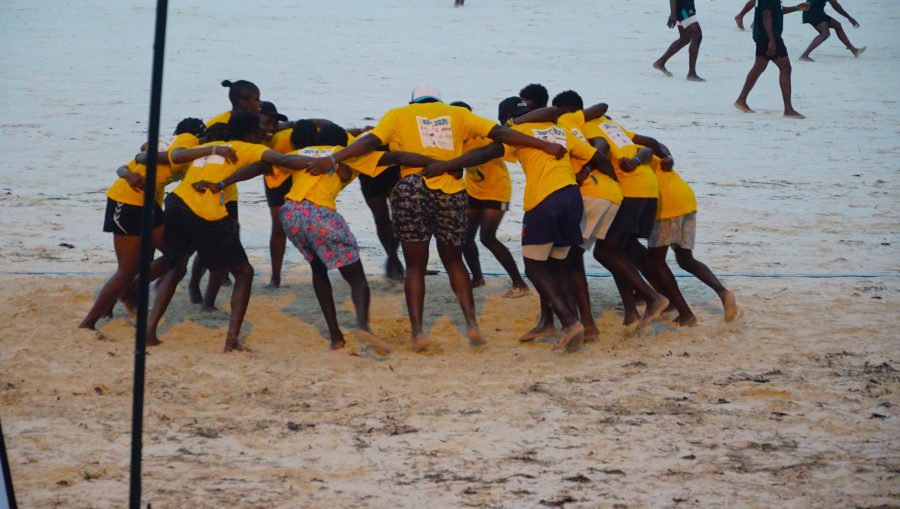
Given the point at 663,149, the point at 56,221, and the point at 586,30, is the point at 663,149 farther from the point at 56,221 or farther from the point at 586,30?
the point at 586,30

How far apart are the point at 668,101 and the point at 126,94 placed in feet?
25.5

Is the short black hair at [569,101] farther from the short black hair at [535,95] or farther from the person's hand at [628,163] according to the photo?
the person's hand at [628,163]

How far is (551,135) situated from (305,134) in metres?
1.66

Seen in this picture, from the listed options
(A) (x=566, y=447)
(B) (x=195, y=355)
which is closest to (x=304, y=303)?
(B) (x=195, y=355)

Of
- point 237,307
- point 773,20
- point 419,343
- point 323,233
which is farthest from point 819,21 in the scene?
point 237,307

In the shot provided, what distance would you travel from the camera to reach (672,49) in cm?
1886

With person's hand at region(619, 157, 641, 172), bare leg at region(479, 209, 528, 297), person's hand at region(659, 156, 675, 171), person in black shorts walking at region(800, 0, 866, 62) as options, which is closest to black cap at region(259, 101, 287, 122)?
bare leg at region(479, 209, 528, 297)

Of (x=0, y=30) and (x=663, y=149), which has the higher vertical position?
(x=663, y=149)

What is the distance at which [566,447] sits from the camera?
5785mm

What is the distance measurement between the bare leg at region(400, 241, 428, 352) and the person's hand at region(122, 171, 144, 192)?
1720 mm

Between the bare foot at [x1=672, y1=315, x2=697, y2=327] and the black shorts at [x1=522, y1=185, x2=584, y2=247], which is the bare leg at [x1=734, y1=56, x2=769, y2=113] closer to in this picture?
the bare foot at [x1=672, y1=315, x2=697, y2=327]

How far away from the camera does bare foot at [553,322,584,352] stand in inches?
295

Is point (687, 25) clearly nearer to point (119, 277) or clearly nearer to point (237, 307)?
point (237, 307)

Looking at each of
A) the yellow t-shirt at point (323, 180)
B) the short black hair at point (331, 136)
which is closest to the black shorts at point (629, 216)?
the yellow t-shirt at point (323, 180)
